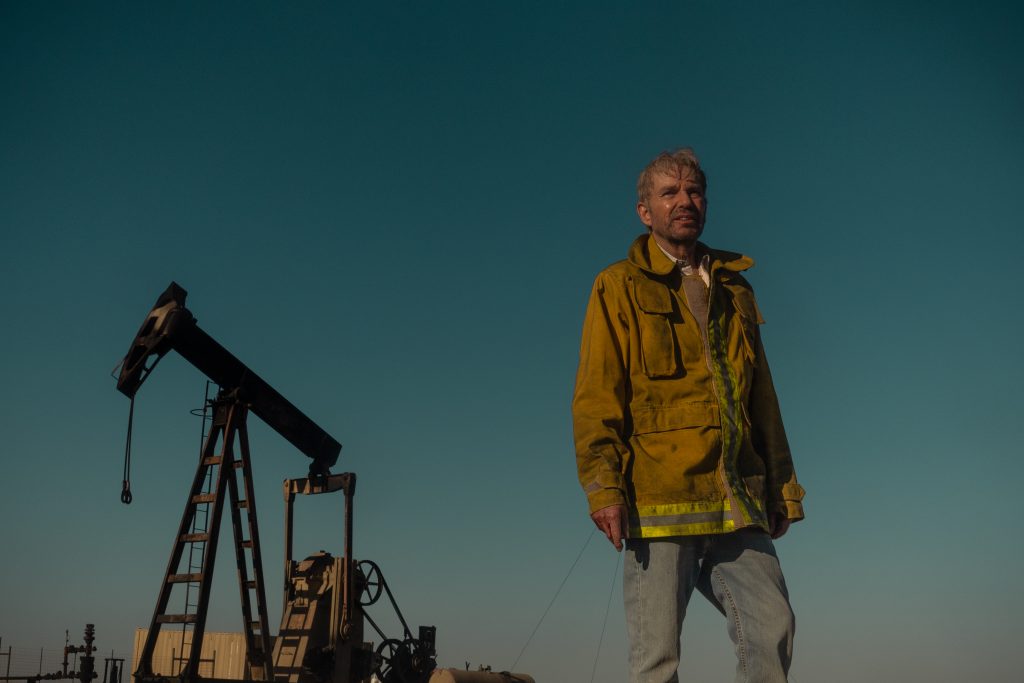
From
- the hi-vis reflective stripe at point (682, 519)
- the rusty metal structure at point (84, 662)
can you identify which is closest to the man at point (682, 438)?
the hi-vis reflective stripe at point (682, 519)

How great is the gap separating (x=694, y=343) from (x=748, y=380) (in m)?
0.26

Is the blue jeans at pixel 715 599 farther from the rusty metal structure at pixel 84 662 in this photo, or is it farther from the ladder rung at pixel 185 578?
the rusty metal structure at pixel 84 662

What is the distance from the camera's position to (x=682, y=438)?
10.5 ft

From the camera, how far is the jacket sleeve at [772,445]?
11.1ft

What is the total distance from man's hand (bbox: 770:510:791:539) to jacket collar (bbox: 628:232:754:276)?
921 mm

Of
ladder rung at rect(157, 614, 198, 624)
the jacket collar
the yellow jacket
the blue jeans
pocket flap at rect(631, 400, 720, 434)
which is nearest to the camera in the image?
the blue jeans

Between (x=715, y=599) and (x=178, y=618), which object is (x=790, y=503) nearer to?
(x=715, y=599)

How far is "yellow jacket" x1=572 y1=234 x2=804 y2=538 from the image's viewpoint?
3105 mm

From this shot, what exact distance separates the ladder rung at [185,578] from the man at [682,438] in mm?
11140

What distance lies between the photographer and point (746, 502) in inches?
123

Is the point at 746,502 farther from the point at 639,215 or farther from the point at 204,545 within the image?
the point at 204,545

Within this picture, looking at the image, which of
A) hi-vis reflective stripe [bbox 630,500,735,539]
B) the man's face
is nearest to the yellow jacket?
hi-vis reflective stripe [bbox 630,500,735,539]

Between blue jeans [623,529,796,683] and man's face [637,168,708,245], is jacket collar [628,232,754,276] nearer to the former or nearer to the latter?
man's face [637,168,708,245]

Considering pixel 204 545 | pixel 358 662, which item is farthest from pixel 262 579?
pixel 358 662
